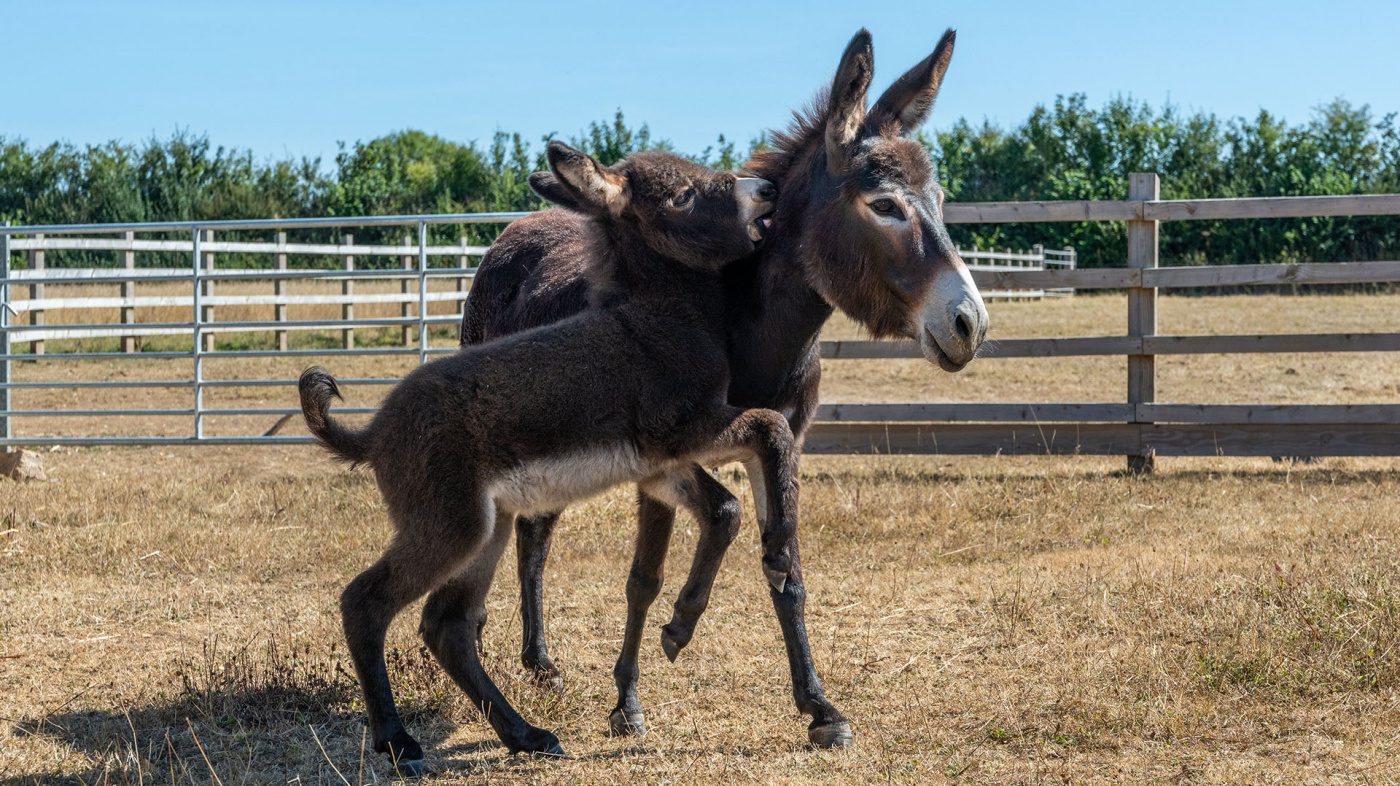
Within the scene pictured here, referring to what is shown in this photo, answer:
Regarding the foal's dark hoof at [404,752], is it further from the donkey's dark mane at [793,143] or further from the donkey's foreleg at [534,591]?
the donkey's dark mane at [793,143]

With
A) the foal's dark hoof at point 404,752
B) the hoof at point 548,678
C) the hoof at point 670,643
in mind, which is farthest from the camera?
the hoof at point 548,678

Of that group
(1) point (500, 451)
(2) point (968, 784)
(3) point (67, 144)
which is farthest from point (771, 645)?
(3) point (67, 144)

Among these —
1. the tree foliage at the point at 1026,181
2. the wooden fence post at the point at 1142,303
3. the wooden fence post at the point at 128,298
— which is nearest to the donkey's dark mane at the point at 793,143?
the wooden fence post at the point at 1142,303

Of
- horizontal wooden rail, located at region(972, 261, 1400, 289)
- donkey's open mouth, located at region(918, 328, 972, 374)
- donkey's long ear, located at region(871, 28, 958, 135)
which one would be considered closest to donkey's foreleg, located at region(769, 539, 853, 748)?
donkey's open mouth, located at region(918, 328, 972, 374)

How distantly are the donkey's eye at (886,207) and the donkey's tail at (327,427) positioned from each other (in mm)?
1860

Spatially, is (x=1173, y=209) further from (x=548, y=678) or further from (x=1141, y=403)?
(x=548, y=678)

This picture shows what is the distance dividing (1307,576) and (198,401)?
9.22 m

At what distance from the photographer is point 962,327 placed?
3529mm

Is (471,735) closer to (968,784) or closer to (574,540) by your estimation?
(968,784)

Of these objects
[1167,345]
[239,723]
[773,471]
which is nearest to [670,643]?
[773,471]

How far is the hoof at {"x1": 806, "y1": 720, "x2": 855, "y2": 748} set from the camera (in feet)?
12.9

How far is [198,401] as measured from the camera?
35.1 feet

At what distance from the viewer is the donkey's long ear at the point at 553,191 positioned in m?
4.05

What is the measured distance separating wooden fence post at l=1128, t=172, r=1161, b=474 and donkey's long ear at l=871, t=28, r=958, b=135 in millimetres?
5734
